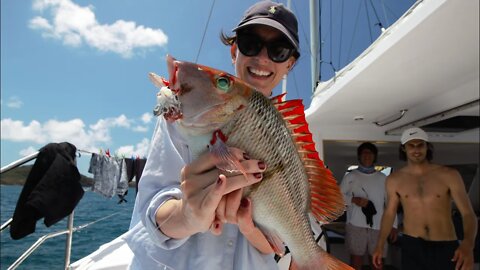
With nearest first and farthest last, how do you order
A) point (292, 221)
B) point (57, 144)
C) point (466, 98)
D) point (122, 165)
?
point (292, 221) → point (57, 144) → point (466, 98) → point (122, 165)

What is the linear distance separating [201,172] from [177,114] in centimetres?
22

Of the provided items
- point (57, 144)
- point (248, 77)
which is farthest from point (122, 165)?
point (248, 77)

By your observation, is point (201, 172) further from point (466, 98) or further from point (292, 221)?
point (466, 98)

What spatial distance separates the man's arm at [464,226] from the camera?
3791 mm

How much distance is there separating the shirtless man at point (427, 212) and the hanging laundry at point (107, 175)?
4.56 m

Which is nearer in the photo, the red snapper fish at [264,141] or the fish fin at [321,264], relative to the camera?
the red snapper fish at [264,141]

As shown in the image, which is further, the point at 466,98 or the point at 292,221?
the point at 466,98

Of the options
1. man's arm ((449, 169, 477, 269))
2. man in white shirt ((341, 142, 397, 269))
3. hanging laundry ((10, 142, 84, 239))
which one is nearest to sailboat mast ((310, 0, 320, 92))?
man in white shirt ((341, 142, 397, 269))

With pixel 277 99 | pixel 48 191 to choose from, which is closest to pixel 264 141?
pixel 277 99

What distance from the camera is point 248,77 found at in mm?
1545

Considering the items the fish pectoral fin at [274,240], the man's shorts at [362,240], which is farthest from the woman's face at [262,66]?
the man's shorts at [362,240]

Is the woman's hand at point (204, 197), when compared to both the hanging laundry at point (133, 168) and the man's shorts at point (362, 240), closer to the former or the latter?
the hanging laundry at point (133, 168)

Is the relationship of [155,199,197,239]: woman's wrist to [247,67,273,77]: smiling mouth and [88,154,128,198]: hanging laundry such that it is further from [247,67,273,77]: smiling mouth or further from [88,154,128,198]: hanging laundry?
[88,154,128,198]: hanging laundry

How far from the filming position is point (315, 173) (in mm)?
1446
